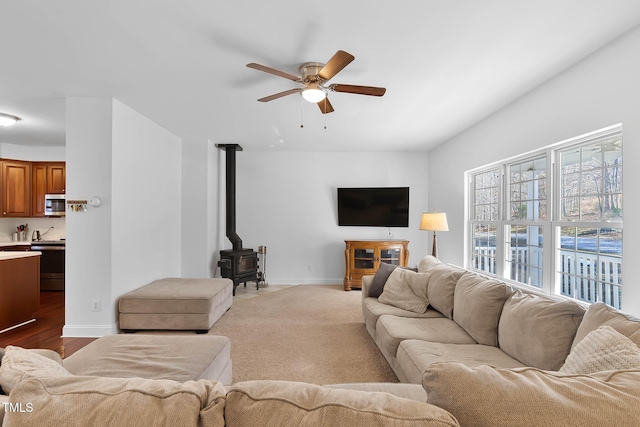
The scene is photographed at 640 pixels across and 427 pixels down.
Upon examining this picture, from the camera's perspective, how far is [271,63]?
102 inches

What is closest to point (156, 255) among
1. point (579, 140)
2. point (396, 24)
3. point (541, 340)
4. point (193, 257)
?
point (193, 257)

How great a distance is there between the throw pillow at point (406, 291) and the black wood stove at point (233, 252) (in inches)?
109

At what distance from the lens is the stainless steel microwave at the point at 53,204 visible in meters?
5.53

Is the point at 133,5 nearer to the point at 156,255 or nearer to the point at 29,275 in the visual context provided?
the point at 156,255

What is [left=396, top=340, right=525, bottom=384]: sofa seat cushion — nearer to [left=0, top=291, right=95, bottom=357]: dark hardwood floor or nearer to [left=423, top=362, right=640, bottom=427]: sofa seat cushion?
[left=423, top=362, right=640, bottom=427]: sofa seat cushion

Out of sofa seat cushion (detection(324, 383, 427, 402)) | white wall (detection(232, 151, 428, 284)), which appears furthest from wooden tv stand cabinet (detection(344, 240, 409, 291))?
sofa seat cushion (detection(324, 383, 427, 402))

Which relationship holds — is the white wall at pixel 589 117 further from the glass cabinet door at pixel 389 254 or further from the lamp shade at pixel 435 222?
the glass cabinet door at pixel 389 254

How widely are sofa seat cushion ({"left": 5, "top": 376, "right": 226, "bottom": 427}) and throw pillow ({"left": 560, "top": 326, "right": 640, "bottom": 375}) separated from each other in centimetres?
143

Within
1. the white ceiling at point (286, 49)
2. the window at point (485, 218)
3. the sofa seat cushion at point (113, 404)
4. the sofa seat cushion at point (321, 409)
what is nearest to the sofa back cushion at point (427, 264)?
the window at point (485, 218)

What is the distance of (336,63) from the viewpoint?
7.20 ft

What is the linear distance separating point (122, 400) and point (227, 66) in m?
2.55

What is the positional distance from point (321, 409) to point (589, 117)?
2.99m

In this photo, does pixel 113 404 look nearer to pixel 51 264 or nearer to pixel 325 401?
pixel 325 401

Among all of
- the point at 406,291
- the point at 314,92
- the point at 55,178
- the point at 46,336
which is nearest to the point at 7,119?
the point at 55,178
